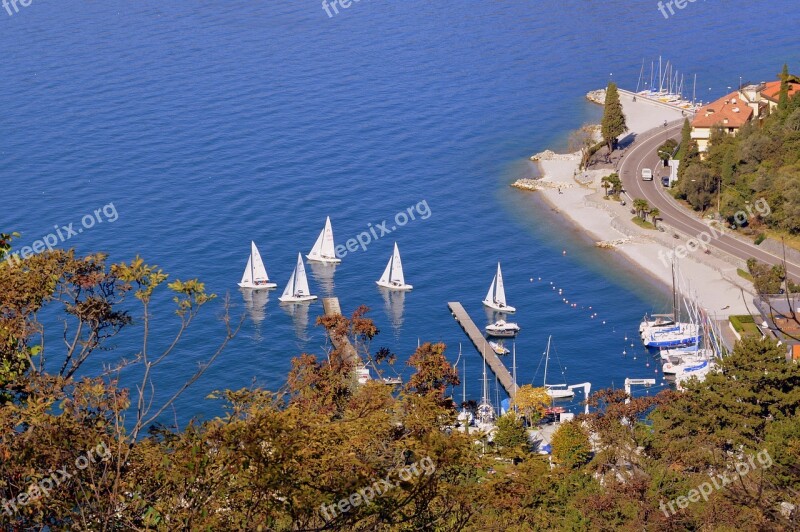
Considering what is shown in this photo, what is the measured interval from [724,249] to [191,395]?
1828 inches

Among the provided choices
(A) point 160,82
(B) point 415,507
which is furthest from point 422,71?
(B) point 415,507

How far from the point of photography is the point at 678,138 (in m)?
127

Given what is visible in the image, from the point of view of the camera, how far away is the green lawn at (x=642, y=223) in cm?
10319

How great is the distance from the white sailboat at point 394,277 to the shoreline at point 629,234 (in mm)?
19581

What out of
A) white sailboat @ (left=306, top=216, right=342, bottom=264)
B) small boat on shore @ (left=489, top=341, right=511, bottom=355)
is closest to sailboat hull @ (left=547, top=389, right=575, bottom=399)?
small boat on shore @ (left=489, top=341, right=511, bottom=355)

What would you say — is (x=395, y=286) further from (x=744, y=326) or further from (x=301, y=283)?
(x=744, y=326)

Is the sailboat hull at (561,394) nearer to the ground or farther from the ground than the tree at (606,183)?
nearer to the ground

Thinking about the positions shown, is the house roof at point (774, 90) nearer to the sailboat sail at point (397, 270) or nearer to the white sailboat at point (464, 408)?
the sailboat sail at point (397, 270)

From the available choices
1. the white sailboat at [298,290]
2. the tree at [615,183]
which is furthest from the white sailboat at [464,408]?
the tree at [615,183]

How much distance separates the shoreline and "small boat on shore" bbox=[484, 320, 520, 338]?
14.0 meters

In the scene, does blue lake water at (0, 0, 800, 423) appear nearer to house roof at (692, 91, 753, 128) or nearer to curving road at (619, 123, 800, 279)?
curving road at (619, 123, 800, 279)

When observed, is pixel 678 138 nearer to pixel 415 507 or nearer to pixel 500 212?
pixel 500 212

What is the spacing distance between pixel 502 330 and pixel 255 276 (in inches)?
885

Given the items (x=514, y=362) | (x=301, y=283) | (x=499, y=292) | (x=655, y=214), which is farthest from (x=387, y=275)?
(x=655, y=214)
